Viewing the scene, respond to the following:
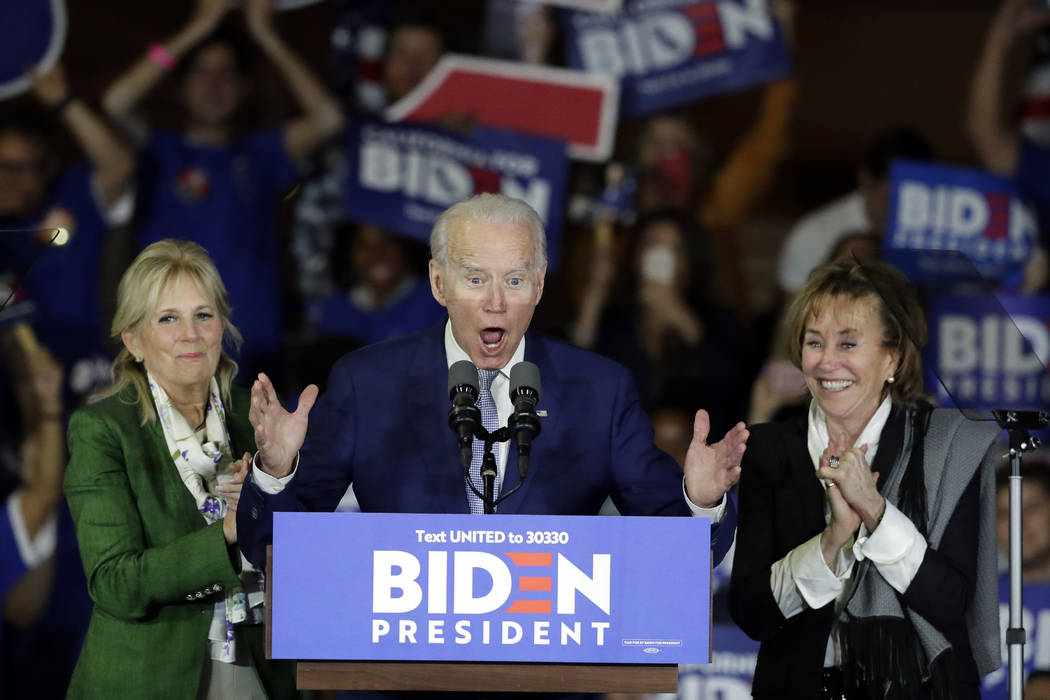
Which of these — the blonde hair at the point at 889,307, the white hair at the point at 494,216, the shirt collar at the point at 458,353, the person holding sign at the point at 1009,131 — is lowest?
the shirt collar at the point at 458,353

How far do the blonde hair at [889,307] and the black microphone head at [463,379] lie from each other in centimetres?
85

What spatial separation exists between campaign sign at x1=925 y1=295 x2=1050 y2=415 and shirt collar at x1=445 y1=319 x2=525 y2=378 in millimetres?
887

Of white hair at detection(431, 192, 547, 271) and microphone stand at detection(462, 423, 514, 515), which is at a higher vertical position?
white hair at detection(431, 192, 547, 271)

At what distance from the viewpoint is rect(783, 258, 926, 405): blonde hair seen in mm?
2957

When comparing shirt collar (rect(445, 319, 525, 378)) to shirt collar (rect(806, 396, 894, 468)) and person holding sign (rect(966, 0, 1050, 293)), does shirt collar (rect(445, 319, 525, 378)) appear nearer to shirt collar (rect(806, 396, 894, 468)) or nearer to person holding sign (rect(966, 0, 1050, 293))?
shirt collar (rect(806, 396, 894, 468))

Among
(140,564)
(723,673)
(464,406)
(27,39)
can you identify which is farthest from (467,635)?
(27,39)

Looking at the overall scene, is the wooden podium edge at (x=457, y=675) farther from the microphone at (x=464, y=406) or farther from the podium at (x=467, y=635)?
the microphone at (x=464, y=406)

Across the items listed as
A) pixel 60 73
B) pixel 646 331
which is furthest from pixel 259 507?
pixel 60 73

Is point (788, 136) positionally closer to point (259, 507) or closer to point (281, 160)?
point (281, 160)

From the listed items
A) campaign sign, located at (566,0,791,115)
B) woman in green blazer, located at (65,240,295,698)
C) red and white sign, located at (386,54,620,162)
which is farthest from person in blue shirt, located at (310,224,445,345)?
woman in green blazer, located at (65,240,295,698)

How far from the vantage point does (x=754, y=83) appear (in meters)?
6.00

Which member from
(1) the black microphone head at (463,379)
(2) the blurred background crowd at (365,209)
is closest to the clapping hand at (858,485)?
(1) the black microphone head at (463,379)

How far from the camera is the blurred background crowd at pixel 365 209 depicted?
540 centimetres

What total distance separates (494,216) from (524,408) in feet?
1.55
